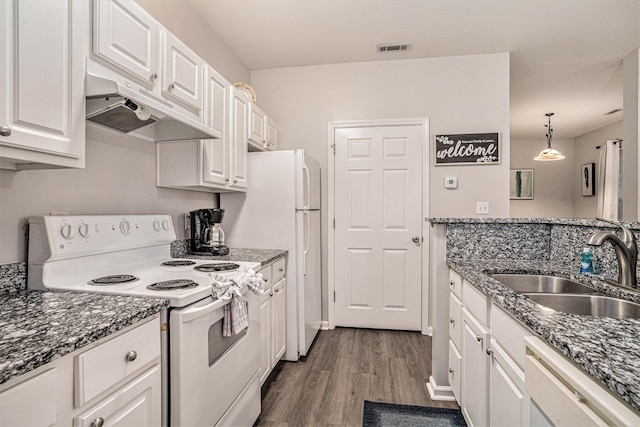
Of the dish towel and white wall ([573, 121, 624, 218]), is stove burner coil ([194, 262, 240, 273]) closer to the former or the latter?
the dish towel

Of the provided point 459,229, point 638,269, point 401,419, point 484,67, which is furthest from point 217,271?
point 484,67

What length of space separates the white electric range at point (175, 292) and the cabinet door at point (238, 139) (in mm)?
733

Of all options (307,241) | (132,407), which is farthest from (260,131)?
(132,407)

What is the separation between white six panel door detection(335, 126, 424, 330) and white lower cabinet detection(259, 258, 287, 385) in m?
1.03

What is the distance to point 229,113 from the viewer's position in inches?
90.4

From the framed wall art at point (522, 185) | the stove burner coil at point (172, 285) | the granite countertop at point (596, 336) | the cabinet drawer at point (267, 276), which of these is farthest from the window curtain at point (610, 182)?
the stove burner coil at point (172, 285)

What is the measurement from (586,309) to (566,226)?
2.32ft

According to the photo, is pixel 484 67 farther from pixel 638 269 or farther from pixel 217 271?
pixel 217 271

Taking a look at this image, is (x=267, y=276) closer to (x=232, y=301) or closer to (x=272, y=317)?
(x=272, y=317)

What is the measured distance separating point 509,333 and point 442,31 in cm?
258

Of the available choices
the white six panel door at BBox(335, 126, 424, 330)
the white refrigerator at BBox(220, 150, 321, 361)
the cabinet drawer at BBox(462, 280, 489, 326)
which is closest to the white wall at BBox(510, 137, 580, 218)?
the white six panel door at BBox(335, 126, 424, 330)

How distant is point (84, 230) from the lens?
144 centimetres

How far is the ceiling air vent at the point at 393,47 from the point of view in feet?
9.81

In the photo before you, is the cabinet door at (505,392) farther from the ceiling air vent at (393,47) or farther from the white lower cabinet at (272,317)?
the ceiling air vent at (393,47)
